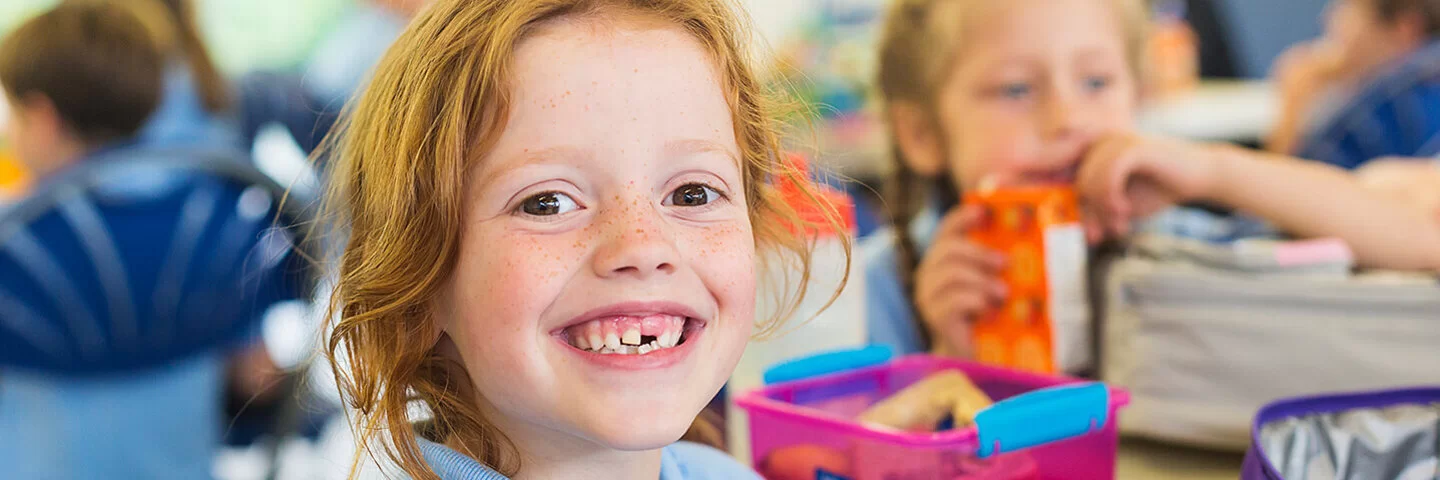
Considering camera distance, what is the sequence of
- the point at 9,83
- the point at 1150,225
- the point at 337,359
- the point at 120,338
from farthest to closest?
the point at 9,83 < the point at 120,338 < the point at 1150,225 < the point at 337,359

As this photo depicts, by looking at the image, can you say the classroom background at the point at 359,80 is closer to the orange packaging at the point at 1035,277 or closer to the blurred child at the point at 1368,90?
the orange packaging at the point at 1035,277

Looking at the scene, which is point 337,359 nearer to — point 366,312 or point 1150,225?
point 366,312

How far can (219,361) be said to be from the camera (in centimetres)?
183

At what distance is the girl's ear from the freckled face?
706 millimetres

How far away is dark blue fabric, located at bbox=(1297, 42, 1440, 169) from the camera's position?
6.65 feet

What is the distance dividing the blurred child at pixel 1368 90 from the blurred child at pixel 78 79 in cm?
193

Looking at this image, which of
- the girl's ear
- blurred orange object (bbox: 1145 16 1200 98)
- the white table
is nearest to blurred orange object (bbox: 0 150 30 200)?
the girl's ear

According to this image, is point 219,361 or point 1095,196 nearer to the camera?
point 1095,196

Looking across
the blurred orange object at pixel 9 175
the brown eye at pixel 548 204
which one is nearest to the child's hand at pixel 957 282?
the brown eye at pixel 548 204

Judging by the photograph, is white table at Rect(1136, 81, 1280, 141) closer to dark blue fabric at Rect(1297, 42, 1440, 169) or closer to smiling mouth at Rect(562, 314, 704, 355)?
dark blue fabric at Rect(1297, 42, 1440, 169)

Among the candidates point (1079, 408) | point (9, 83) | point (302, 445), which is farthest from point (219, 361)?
point (1079, 408)

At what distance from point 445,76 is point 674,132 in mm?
141

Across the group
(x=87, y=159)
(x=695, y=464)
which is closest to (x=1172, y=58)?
(x=87, y=159)

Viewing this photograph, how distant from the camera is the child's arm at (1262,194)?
3.77 ft
